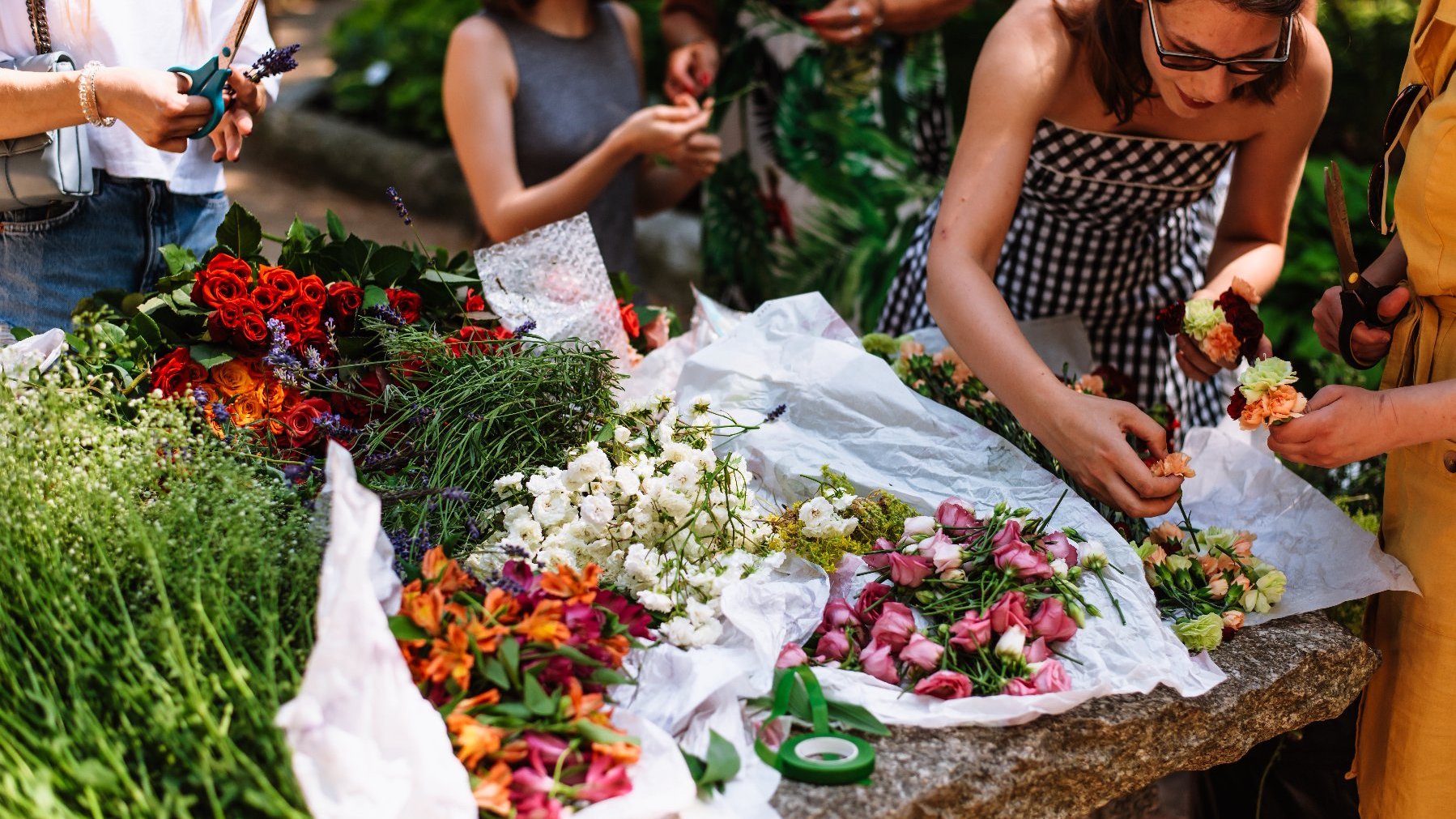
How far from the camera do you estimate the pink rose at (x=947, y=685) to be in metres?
1.25

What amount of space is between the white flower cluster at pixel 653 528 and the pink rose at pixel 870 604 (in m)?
0.13

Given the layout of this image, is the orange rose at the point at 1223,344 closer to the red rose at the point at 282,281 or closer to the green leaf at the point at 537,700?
the green leaf at the point at 537,700

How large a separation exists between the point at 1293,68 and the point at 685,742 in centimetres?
145

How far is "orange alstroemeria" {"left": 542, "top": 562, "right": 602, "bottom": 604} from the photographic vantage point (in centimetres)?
117

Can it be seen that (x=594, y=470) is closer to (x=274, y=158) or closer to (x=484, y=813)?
(x=484, y=813)

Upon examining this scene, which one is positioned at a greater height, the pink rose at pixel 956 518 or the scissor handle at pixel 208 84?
the scissor handle at pixel 208 84

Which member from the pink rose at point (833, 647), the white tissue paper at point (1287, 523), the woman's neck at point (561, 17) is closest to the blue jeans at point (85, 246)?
the woman's neck at point (561, 17)

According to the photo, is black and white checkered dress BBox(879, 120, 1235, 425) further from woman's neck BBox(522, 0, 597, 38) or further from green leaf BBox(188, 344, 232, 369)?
green leaf BBox(188, 344, 232, 369)

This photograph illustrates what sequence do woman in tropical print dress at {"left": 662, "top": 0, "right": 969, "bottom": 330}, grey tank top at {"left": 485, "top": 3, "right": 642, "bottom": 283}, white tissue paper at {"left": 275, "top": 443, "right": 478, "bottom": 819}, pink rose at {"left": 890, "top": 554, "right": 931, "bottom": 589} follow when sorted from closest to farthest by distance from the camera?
1. white tissue paper at {"left": 275, "top": 443, "right": 478, "bottom": 819}
2. pink rose at {"left": 890, "top": 554, "right": 931, "bottom": 589}
3. grey tank top at {"left": 485, "top": 3, "right": 642, "bottom": 283}
4. woman in tropical print dress at {"left": 662, "top": 0, "right": 969, "bottom": 330}

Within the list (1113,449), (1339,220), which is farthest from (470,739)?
(1339,220)

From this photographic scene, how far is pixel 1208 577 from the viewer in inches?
59.7

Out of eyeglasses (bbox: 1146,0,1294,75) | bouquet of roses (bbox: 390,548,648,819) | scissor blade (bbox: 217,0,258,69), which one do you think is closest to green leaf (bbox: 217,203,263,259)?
scissor blade (bbox: 217,0,258,69)

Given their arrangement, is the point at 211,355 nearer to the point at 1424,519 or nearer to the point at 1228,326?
the point at 1228,326

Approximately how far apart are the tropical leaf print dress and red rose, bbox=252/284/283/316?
1.94m
